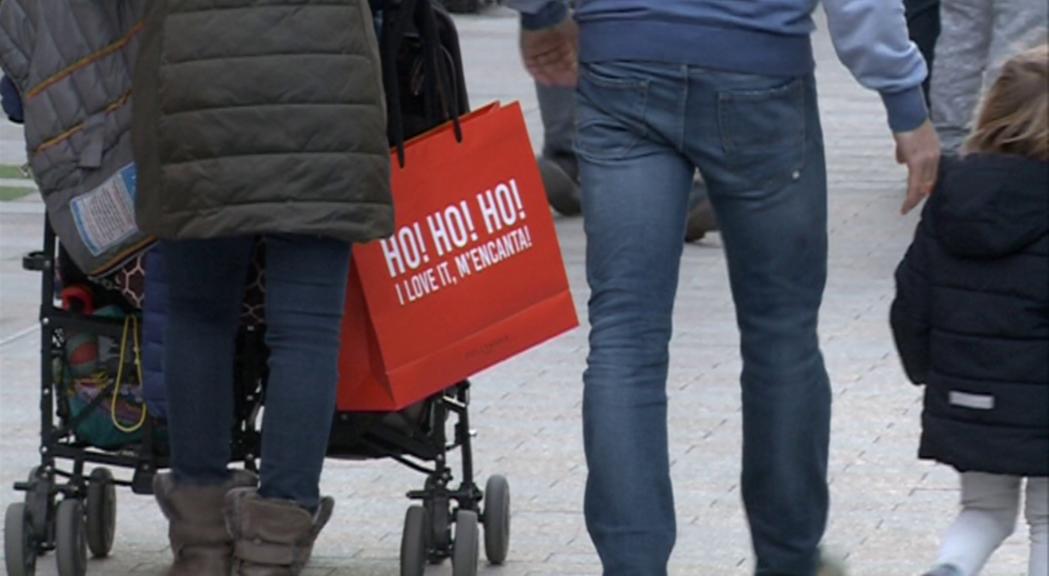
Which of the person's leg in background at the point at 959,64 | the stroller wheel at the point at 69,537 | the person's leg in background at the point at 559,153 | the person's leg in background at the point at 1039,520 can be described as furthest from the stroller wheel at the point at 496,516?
the person's leg in background at the point at 959,64

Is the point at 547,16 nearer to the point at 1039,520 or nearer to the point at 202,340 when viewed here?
the point at 202,340

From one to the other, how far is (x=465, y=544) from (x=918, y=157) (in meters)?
1.25

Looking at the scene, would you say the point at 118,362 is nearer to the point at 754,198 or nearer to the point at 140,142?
the point at 140,142

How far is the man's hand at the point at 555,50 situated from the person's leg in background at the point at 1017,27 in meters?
4.72

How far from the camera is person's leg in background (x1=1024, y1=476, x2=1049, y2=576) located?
439cm

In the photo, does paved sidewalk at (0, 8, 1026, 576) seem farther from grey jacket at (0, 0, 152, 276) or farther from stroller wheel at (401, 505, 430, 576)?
grey jacket at (0, 0, 152, 276)

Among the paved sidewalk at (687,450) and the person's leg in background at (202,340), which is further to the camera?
the paved sidewalk at (687,450)

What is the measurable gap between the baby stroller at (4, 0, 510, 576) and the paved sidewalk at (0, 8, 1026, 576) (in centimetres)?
17

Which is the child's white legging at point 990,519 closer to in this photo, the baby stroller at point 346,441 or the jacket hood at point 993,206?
the jacket hood at point 993,206

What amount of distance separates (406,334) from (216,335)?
0.39m

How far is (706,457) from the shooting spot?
6.06m

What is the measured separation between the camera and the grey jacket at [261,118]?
426 centimetres

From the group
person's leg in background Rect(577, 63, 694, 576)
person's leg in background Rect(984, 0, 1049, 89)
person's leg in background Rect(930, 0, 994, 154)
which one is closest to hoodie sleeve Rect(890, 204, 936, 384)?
person's leg in background Rect(577, 63, 694, 576)

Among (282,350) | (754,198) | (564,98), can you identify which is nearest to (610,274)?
(754,198)
